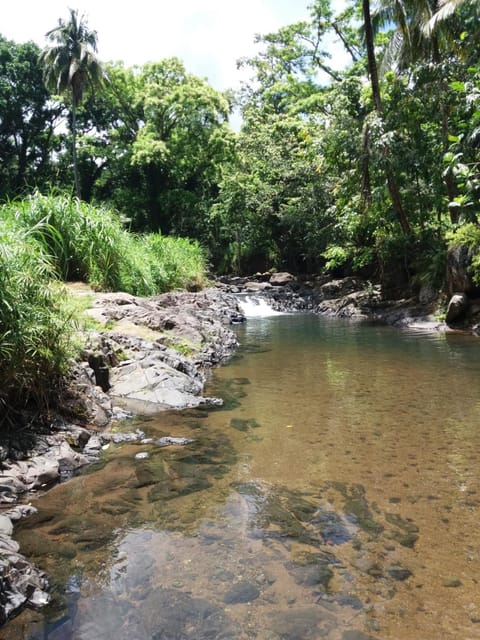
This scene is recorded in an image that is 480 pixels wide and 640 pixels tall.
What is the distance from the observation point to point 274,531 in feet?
11.2

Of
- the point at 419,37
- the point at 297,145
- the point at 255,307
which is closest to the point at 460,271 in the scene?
the point at 419,37

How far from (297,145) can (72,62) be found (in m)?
13.0

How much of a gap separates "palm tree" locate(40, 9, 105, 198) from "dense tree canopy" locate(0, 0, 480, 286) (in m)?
0.23

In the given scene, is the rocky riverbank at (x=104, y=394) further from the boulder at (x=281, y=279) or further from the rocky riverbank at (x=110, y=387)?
the boulder at (x=281, y=279)

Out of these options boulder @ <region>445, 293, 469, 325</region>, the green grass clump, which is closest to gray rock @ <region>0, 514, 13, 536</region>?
the green grass clump

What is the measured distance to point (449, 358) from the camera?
9.69 meters

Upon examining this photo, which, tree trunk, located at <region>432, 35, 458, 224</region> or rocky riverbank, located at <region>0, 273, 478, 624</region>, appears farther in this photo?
tree trunk, located at <region>432, 35, 458, 224</region>

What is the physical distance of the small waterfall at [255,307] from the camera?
69.0ft

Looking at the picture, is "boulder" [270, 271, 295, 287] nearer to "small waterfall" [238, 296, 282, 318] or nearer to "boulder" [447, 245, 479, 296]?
"small waterfall" [238, 296, 282, 318]

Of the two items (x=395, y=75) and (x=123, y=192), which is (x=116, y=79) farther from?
(x=395, y=75)

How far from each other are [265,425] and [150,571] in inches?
114

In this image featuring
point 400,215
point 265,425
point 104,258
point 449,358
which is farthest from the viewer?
point 400,215

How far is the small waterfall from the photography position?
828 inches

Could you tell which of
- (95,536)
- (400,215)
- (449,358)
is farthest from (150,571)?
(400,215)
